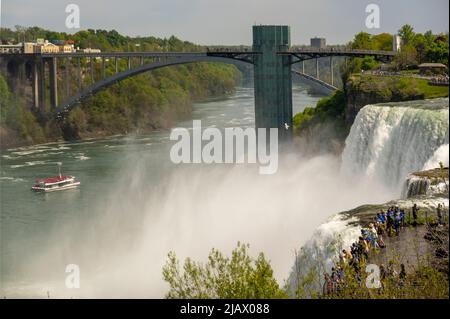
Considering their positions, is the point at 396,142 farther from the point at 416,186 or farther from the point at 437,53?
the point at 437,53

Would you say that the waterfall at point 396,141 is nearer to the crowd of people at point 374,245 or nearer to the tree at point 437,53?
the crowd of people at point 374,245

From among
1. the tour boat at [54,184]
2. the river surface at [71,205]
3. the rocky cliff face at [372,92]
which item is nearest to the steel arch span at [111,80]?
the river surface at [71,205]

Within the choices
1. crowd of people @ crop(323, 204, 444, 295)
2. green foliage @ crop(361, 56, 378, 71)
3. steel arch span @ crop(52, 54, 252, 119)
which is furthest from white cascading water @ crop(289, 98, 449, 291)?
steel arch span @ crop(52, 54, 252, 119)

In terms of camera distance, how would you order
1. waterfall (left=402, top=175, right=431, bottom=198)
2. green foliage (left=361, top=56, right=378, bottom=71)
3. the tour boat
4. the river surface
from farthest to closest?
green foliage (left=361, top=56, right=378, bottom=71) < the tour boat < the river surface < waterfall (left=402, top=175, right=431, bottom=198)

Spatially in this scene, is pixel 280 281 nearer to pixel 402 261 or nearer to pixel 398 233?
pixel 398 233

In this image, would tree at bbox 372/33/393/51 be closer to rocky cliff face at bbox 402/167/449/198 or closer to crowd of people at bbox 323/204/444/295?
rocky cliff face at bbox 402/167/449/198
